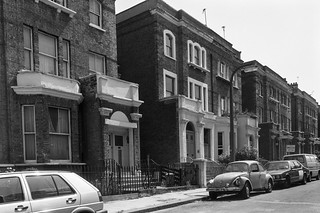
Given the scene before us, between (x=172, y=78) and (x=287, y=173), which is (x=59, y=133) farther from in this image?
(x=287, y=173)

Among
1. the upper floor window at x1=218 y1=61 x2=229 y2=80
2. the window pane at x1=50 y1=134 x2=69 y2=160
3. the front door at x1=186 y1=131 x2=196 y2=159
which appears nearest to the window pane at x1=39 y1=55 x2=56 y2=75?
the window pane at x1=50 y1=134 x2=69 y2=160

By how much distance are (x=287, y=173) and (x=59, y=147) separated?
11.8 m

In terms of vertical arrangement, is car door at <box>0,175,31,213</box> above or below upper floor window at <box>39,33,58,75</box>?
below

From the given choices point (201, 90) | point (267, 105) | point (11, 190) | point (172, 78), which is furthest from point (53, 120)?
point (267, 105)

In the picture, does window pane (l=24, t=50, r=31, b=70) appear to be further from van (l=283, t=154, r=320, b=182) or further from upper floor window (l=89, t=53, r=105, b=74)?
van (l=283, t=154, r=320, b=182)

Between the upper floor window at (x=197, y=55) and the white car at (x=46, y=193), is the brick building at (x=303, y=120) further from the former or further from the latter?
the white car at (x=46, y=193)

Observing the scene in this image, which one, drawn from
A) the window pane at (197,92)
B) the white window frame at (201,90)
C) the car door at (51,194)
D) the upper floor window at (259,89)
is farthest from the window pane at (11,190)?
the upper floor window at (259,89)

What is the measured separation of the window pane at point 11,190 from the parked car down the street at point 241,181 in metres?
9.98

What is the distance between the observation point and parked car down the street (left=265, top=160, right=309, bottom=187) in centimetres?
1945

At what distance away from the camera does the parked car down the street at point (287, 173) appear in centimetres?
1945

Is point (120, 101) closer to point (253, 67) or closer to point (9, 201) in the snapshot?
point (9, 201)

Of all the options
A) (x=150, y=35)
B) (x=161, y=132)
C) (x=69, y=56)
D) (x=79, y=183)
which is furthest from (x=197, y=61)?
(x=79, y=183)

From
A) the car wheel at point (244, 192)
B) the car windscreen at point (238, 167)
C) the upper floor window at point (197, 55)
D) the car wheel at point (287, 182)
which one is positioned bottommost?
the car wheel at point (287, 182)

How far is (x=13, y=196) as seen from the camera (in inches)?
243
